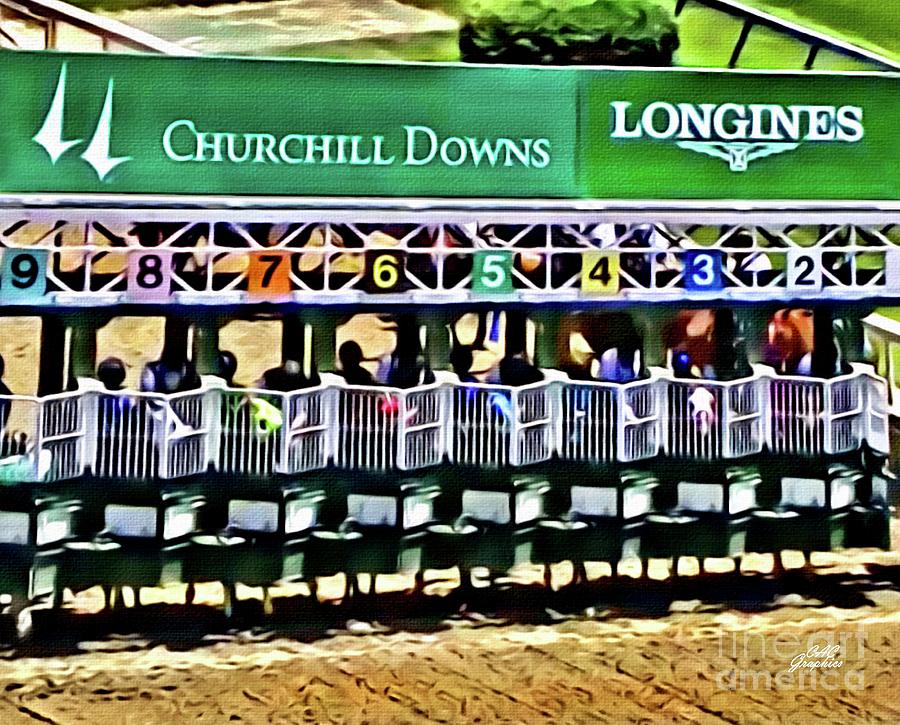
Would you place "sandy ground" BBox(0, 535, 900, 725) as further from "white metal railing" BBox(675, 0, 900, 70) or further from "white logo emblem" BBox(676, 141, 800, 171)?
"white metal railing" BBox(675, 0, 900, 70)

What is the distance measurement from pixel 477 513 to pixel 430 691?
1.68 feet

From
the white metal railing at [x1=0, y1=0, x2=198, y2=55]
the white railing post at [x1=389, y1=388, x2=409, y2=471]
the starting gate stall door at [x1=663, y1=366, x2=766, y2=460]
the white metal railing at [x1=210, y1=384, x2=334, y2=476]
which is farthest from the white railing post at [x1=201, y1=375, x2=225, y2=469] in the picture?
the starting gate stall door at [x1=663, y1=366, x2=766, y2=460]

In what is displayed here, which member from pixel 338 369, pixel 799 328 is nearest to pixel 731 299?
pixel 799 328

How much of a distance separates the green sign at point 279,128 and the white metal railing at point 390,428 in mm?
592

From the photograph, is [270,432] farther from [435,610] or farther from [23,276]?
[23,276]

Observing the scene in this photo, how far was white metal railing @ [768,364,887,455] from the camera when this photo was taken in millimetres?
2533

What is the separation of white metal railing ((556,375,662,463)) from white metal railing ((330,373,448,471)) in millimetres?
366

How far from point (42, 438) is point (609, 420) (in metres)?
1.63

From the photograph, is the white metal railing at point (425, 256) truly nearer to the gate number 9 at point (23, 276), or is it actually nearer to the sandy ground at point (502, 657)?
the gate number 9 at point (23, 276)

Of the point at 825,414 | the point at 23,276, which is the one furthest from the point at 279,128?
the point at 825,414

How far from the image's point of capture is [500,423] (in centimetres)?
247

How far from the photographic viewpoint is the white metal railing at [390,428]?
8.05 ft

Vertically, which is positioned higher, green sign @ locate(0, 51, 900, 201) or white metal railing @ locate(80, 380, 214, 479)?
green sign @ locate(0, 51, 900, 201)

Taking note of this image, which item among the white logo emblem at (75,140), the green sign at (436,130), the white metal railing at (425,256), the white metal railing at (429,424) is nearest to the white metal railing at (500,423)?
the white metal railing at (429,424)
